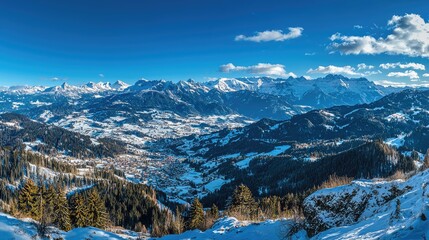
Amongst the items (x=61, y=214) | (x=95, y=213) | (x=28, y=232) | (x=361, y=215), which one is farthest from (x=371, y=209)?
(x=95, y=213)

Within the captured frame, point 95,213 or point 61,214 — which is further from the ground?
point 61,214

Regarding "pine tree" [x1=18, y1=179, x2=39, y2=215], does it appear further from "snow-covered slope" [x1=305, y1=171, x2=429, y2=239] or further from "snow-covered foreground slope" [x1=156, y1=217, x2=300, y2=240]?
"snow-covered slope" [x1=305, y1=171, x2=429, y2=239]

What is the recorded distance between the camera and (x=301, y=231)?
1313 inches

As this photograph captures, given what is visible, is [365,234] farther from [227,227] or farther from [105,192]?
[105,192]

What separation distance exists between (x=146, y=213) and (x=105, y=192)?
37.3 metres

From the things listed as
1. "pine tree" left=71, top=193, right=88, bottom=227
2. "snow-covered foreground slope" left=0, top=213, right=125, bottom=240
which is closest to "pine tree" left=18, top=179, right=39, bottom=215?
"pine tree" left=71, top=193, right=88, bottom=227

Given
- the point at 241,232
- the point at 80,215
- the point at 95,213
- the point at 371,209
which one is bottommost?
the point at 95,213

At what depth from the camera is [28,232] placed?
35312mm

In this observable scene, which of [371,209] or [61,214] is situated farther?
[61,214]

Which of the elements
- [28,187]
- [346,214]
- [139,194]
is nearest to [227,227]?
[346,214]

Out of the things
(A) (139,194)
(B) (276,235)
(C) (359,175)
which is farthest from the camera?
(C) (359,175)

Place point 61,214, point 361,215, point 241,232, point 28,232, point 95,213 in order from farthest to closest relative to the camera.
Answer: point 95,213 → point 61,214 → point 241,232 → point 28,232 → point 361,215

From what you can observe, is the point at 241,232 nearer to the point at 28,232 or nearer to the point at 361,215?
the point at 361,215

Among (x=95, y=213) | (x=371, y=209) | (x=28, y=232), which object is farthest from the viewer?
(x=95, y=213)
